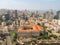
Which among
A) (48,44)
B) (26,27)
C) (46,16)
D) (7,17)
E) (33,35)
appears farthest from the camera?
(46,16)

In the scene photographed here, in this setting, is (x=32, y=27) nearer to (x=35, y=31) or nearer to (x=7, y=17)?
(x=35, y=31)

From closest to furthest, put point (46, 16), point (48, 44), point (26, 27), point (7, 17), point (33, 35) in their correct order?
point (48, 44)
point (33, 35)
point (26, 27)
point (7, 17)
point (46, 16)

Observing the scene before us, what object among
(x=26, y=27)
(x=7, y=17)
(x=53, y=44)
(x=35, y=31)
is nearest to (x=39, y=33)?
(x=35, y=31)

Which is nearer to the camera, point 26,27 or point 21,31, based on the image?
point 21,31

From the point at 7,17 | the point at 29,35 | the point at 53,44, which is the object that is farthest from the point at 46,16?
the point at 53,44

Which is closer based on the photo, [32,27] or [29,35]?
[29,35]

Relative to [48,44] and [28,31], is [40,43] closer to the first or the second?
[48,44]

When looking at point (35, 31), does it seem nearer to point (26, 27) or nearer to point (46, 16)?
point (26, 27)

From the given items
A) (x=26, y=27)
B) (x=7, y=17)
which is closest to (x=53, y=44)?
(x=26, y=27)
